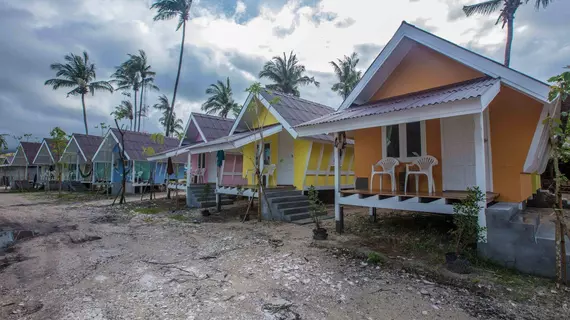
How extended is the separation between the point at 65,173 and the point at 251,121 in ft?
91.2

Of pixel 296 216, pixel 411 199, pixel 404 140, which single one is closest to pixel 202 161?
pixel 296 216

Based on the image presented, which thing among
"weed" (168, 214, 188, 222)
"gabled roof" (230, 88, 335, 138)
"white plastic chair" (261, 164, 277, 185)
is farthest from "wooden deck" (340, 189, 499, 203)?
"weed" (168, 214, 188, 222)

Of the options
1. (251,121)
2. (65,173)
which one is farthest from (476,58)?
(65,173)

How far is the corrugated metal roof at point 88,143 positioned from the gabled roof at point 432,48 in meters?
27.5

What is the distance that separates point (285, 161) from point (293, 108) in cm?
248

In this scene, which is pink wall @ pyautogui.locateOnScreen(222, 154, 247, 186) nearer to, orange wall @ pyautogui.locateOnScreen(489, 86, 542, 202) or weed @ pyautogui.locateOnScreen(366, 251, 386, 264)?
weed @ pyautogui.locateOnScreen(366, 251, 386, 264)

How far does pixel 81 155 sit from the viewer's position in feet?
92.6

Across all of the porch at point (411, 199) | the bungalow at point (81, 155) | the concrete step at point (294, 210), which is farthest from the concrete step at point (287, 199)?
the bungalow at point (81, 155)

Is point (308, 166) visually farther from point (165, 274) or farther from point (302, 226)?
point (165, 274)

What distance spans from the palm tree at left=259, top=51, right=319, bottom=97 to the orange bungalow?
2778 centimetres

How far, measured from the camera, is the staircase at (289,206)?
32.9 ft

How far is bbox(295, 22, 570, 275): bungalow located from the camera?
17.1 ft

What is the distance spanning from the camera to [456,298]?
158 inches

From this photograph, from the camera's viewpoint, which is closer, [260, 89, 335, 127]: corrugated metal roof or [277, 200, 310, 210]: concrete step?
[277, 200, 310, 210]: concrete step
